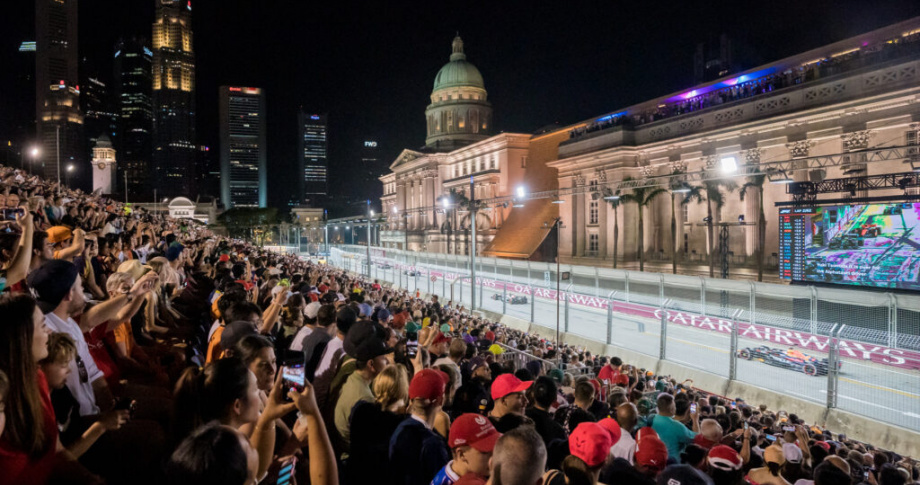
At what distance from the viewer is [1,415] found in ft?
7.61

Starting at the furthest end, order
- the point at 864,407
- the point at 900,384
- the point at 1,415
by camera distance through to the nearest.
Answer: the point at 900,384 < the point at 864,407 < the point at 1,415

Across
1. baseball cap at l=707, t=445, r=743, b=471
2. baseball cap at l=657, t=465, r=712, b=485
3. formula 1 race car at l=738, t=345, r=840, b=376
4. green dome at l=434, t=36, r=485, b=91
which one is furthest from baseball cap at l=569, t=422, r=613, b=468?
green dome at l=434, t=36, r=485, b=91

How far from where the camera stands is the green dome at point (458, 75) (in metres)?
94.6

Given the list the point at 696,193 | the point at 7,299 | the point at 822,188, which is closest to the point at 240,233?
the point at 696,193

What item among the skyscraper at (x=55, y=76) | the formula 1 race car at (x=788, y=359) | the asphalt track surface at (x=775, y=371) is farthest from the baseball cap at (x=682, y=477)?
the skyscraper at (x=55, y=76)

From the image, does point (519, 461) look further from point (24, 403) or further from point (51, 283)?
point (51, 283)

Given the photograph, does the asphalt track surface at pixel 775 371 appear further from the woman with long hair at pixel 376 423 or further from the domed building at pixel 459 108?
the domed building at pixel 459 108

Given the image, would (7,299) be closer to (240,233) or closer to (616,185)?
(616,185)

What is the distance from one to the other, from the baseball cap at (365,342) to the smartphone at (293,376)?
1.62 meters

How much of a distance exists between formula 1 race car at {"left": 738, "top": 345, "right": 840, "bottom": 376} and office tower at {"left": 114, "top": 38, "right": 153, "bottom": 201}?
191868 millimetres

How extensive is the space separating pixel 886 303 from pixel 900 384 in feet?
8.40

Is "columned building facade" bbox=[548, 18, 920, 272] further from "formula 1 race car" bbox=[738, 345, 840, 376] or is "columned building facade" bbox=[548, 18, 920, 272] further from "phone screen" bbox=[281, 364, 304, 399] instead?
"phone screen" bbox=[281, 364, 304, 399]

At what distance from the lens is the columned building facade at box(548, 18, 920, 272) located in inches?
1091

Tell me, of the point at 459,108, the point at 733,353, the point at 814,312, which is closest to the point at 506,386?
the point at 733,353
